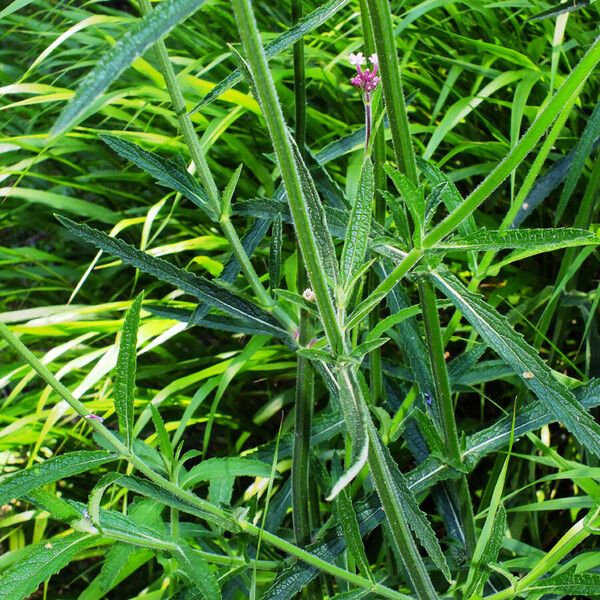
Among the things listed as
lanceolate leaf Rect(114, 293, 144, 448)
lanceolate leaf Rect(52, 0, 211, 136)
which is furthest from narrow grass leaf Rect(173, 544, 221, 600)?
lanceolate leaf Rect(52, 0, 211, 136)

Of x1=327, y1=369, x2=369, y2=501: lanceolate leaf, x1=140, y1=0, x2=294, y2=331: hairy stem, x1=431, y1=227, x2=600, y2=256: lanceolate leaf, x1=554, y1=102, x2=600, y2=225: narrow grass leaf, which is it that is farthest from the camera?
x1=554, y1=102, x2=600, y2=225: narrow grass leaf

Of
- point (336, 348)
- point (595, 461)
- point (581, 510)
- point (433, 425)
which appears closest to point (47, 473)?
point (336, 348)

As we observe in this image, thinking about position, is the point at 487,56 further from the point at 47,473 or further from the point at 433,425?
the point at 47,473

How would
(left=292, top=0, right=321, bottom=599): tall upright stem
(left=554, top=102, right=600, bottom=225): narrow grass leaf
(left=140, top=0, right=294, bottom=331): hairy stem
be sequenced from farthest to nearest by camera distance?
(left=554, top=102, right=600, bottom=225): narrow grass leaf → (left=292, top=0, right=321, bottom=599): tall upright stem → (left=140, top=0, right=294, bottom=331): hairy stem

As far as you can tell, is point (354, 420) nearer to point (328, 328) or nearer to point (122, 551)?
point (328, 328)

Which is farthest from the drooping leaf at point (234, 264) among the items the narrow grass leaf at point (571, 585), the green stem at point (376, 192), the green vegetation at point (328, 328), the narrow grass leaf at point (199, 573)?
the narrow grass leaf at point (571, 585)

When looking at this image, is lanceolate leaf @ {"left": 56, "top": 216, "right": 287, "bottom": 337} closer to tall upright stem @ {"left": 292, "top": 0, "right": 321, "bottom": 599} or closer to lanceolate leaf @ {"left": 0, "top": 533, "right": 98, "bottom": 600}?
tall upright stem @ {"left": 292, "top": 0, "right": 321, "bottom": 599}

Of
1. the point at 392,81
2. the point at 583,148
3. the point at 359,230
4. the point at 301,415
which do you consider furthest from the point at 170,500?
the point at 583,148
